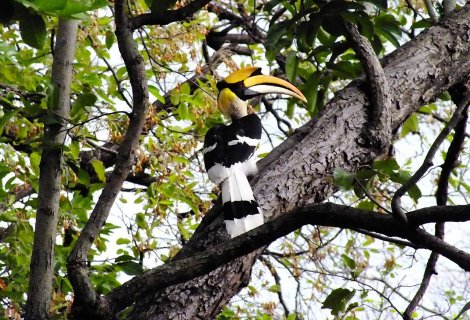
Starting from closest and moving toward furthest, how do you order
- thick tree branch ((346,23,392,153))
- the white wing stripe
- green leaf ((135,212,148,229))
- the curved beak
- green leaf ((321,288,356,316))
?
green leaf ((321,288,356,316)) → thick tree branch ((346,23,392,153)) → the white wing stripe → the curved beak → green leaf ((135,212,148,229))

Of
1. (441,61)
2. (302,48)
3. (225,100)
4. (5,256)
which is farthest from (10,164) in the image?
(441,61)

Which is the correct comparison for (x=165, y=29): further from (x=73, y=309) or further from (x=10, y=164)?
(x=73, y=309)

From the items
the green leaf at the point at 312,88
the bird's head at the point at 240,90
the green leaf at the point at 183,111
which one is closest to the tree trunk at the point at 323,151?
the green leaf at the point at 312,88

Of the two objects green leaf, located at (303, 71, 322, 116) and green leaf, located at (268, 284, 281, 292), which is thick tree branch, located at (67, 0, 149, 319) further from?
green leaf, located at (268, 284, 281, 292)

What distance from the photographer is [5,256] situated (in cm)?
361

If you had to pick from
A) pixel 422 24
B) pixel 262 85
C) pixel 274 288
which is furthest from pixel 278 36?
pixel 274 288

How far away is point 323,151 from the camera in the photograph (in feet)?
8.56

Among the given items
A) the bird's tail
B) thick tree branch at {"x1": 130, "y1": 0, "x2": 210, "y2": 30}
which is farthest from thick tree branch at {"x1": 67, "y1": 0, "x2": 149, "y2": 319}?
the bird's tail

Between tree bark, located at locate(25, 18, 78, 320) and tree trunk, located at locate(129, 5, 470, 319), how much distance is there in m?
0.28

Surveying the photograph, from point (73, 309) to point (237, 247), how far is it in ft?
1.60

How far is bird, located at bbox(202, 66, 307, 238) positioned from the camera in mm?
2547

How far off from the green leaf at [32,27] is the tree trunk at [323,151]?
0.81 m

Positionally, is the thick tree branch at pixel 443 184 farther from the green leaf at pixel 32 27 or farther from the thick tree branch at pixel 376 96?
the green leaf at pixel 32 27

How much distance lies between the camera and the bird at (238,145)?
2.55 meters
